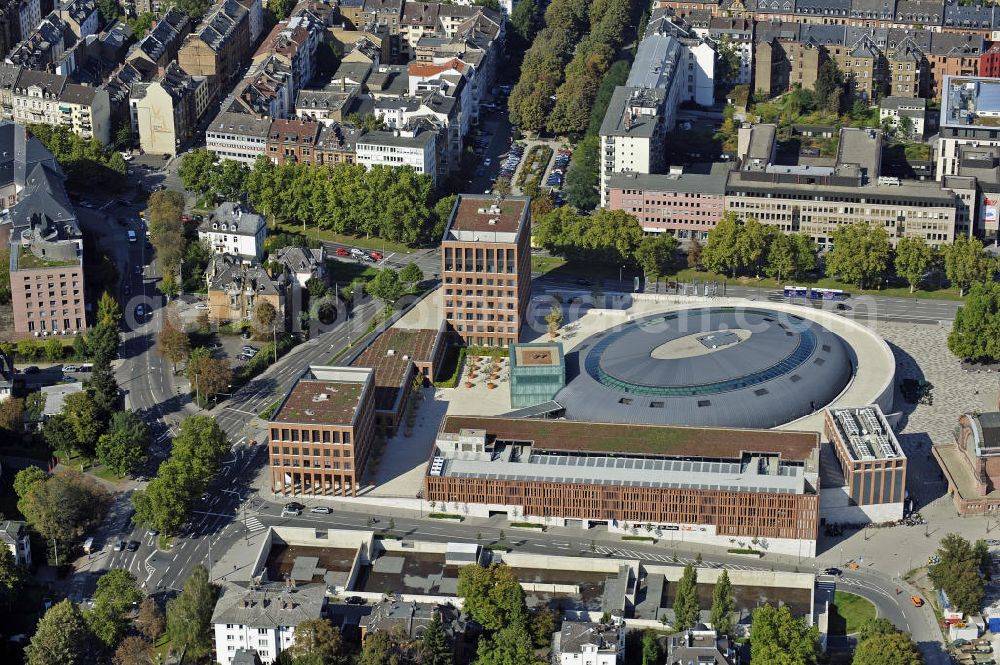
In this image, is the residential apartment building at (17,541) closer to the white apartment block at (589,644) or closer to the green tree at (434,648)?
the green tree at (434,648)

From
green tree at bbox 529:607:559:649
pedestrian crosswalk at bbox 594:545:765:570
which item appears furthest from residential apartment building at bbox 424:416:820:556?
green tree at bbox 529:607:559:649

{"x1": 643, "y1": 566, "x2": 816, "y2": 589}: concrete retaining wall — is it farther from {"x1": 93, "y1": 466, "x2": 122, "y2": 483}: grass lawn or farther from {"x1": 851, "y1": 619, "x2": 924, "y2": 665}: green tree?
{"x1": 93, "y1": 466, "x2": 122, "y2": 483}: grass lawn

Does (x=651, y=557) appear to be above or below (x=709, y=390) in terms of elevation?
below

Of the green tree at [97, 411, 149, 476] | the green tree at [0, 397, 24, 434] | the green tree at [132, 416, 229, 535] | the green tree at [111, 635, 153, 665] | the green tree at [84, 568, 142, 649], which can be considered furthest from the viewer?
the green tree at [0, 397, 24, 434]

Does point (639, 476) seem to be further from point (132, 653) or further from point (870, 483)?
point (132, 653)

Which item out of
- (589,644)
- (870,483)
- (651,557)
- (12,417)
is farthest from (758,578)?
(12,417)

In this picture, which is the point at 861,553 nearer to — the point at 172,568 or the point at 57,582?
the point at 172,568
